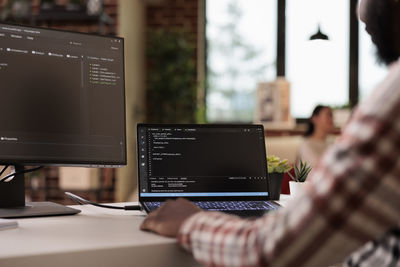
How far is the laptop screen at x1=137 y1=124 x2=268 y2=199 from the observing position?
4.72 ft

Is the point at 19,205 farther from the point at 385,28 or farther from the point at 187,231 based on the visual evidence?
the point at 385,28

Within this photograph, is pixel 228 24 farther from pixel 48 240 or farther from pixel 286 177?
pixel 48 240

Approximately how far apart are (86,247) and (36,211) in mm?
451

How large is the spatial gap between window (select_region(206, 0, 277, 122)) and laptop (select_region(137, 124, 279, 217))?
170 inches

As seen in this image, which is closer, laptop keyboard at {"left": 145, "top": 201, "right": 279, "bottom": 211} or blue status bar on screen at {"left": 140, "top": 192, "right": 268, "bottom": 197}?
laptop keyboard at {"left": 145, "top": 201, "right": 279, "bottom": 211}

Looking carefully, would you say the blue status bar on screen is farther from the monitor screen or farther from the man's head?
the man's head

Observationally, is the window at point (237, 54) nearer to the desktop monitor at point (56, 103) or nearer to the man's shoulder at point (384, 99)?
the desktop monitor at point (56, 103)

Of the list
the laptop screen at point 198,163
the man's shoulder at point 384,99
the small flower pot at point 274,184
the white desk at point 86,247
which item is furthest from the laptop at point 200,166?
the man's shoulder at point 384,99

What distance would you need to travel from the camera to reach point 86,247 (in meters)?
0.93

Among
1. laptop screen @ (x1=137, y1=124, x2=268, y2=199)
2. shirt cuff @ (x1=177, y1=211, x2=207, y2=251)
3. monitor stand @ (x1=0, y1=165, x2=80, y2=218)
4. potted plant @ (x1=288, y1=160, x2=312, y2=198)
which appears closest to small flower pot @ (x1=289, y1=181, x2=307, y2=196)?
potted plant @ (x1=288, y1=160, x2=312, y2=198)

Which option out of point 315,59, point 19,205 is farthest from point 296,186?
point 315,59

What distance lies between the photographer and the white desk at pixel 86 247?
2.93 ft

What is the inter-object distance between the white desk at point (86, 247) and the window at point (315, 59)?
4.80 m

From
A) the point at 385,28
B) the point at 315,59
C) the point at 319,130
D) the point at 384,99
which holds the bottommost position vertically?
the point at 319,130
